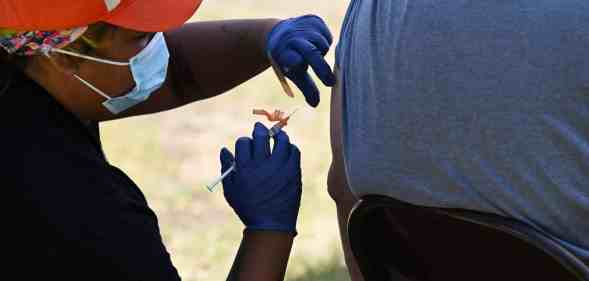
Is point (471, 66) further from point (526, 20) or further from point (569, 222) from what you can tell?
point (569, 222)

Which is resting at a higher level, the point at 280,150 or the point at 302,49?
the point at 302,49

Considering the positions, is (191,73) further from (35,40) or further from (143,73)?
(35,40)

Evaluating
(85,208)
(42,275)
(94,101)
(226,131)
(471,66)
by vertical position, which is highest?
(471,66)

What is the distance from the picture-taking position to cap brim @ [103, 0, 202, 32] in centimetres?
169

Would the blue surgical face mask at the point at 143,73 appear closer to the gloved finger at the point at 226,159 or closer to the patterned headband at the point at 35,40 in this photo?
the patterned headband at the point at 35,40

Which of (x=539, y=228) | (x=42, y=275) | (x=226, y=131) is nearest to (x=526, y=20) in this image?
(x=539, y=228)

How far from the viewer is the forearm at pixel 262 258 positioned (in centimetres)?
192

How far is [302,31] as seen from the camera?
2.08 m

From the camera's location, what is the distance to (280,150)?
196 centimetres

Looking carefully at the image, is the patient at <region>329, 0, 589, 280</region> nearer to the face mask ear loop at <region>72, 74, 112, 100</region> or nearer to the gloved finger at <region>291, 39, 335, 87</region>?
the gloved finger at <region>291, 39, 335, 87</region>

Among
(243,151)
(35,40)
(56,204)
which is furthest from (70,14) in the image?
(243,151)

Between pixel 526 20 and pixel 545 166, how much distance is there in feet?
0.74

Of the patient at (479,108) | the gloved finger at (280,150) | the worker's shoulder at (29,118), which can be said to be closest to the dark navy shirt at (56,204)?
the worker's shoulder at (29,118)

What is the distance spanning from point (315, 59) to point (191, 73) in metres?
0.48
